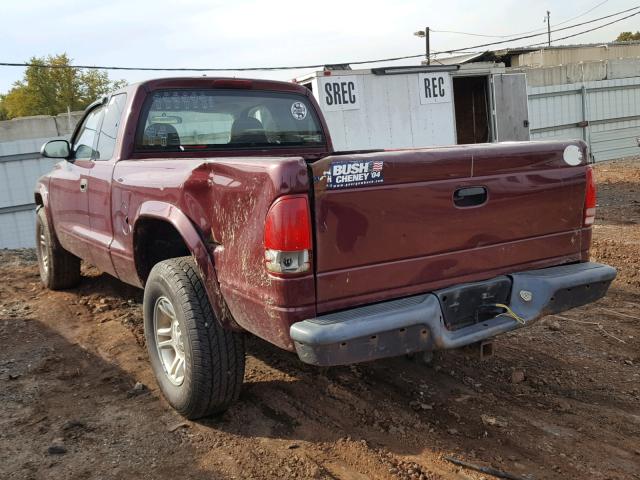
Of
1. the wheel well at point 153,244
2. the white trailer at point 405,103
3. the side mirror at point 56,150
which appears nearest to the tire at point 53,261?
the side mirror at point 56,150

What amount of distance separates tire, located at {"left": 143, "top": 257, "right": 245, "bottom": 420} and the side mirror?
90.6 inches

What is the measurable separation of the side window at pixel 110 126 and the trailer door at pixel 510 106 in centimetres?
1223

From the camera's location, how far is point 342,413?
3230 millimetres

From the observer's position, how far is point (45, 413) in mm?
3400

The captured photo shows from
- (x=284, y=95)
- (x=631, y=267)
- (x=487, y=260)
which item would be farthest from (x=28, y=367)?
(x=631, y=267)

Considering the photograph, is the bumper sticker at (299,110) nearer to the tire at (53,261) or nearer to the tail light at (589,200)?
the tail light at (589,200)

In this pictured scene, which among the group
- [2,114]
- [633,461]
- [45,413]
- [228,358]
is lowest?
[633,461]

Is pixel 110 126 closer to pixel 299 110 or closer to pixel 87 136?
pixel 87 136

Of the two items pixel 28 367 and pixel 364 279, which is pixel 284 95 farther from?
pixel 28 367

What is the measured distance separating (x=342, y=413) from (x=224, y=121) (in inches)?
91.6

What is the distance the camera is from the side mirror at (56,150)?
16.4 feet

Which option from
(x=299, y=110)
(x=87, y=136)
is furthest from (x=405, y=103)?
(x=87, y=136)

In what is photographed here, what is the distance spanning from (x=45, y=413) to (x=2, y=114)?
6527cm

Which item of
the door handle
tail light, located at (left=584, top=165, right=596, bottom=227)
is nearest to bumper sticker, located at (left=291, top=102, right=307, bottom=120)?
the door handle
